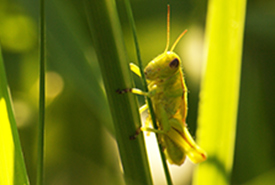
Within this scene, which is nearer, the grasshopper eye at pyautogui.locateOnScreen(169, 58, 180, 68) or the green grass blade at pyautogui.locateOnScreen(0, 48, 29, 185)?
the green grass blade at pyautogui.locateOnScreen(0, 48, 29, 185)

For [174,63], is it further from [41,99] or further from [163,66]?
[41,99]

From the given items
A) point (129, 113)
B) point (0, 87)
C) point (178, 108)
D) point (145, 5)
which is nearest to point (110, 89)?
point (129, 113)

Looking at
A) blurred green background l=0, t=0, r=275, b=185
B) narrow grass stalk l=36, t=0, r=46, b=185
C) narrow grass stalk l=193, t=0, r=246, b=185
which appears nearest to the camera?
narrow grass stalk l=36, t=0, r=46, b=185

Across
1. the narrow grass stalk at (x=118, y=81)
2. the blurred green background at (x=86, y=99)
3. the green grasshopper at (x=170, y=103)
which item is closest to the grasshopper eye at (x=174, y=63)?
the green grasshopper at (x=170, y=103)

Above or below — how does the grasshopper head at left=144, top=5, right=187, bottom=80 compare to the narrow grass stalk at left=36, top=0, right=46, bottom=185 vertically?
below

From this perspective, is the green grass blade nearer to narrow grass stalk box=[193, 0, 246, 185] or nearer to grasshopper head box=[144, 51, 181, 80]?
narrow grass stalk box=[193, 0, 246, 185]

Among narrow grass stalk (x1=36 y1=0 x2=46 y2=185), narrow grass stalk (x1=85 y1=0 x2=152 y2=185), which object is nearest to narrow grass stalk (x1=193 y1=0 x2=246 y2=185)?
narrow grass stalk (x1=85 y1=0 x2=152 y2=185)
